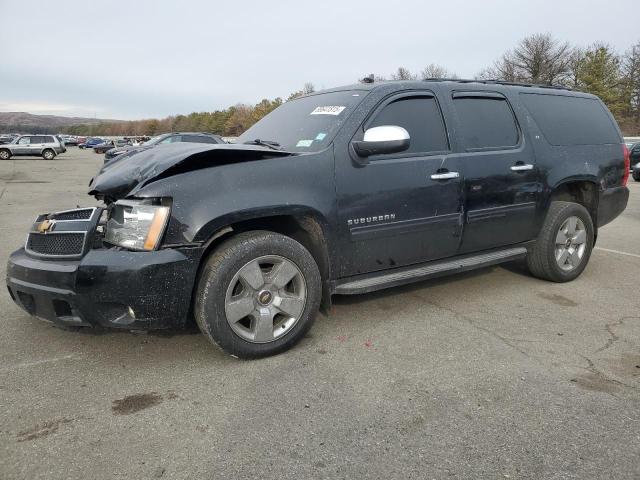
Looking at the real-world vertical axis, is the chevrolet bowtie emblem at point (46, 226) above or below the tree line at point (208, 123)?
below

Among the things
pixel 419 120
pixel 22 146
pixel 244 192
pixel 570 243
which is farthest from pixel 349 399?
pixel 22 146

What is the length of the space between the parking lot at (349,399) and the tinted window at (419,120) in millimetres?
1330

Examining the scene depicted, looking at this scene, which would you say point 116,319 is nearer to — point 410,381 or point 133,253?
point 133,253

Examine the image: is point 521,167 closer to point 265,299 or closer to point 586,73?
point 265,299

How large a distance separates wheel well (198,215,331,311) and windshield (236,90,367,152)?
0.51m

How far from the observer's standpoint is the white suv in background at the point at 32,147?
34.8 m

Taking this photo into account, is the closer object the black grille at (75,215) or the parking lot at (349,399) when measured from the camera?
the parking lot at (349,399)

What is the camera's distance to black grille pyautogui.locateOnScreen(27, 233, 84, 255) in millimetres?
2920

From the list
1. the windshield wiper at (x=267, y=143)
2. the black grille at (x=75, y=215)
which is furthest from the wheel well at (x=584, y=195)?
the black grille at (x=75, y=215)

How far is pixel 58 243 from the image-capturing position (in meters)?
2.99

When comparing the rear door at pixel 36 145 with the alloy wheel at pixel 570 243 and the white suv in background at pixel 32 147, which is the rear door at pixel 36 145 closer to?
the white suv in background at pixel 32 147

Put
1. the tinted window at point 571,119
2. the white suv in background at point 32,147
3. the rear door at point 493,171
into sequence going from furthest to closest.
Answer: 1. the white suv in background at point 32,147
2. the tinted window at point 571,119
3. the rear door at point 493,171

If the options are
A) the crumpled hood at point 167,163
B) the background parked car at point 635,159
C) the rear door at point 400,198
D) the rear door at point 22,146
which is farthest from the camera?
the rear door at point 22,146

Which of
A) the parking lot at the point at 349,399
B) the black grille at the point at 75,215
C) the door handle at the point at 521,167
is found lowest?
the parking lot at the point at 349,399
